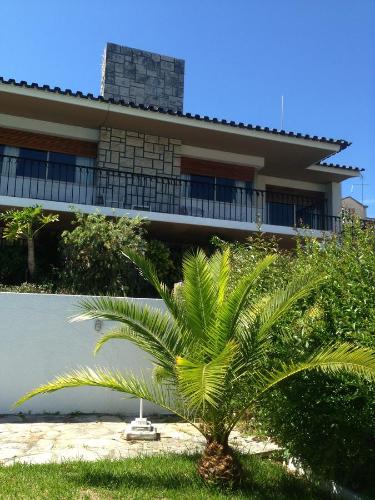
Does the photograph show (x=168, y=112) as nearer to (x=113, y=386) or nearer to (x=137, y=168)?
(x=137, y=168)

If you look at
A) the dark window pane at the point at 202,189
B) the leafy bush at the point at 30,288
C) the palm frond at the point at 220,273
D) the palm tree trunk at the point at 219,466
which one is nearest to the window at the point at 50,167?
the dark window pane at the point at 202,189

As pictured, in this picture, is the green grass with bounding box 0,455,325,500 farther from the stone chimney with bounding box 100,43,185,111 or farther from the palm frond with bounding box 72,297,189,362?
the stone chimney with bounding box 100,43,185,111

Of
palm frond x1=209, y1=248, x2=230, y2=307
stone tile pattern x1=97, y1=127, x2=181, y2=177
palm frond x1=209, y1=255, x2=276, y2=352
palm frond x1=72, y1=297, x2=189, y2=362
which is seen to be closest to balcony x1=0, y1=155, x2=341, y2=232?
stone tile pattern x1=97, y1=127, x2=181, y2=177

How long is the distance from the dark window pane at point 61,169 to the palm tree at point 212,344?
9224 mm

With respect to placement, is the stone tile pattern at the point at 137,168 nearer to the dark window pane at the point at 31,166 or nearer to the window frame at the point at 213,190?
the window frame at the point at 213,190

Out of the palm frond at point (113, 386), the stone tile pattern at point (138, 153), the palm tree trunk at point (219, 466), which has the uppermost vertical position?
the stone tile pattern at point (138, 153)

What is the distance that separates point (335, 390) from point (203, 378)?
1409mm

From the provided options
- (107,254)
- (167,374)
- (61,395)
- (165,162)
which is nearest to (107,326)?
(61,395)

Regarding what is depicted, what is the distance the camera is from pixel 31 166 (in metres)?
13.9

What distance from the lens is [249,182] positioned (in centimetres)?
1662

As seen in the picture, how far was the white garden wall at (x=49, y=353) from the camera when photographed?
26.5ft

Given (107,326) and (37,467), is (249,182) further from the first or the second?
(37,467)

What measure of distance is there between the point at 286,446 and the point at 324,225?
37.6ft

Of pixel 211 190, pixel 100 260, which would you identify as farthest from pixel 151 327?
pixel 211 190
